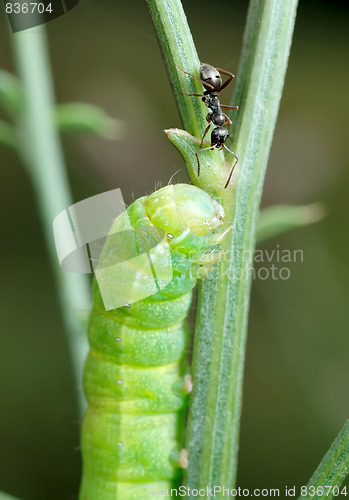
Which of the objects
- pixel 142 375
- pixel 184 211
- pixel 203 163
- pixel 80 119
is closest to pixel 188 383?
pixel 142 375

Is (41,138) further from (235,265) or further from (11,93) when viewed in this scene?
(235,265)

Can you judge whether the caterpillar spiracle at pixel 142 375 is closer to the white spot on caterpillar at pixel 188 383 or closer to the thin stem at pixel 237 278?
the white spot on caterpillar at pixel 188 383

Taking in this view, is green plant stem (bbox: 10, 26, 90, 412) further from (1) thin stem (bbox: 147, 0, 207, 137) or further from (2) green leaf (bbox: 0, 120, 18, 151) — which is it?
(1) thin stem (bbox: 147, 0, 207, 137)

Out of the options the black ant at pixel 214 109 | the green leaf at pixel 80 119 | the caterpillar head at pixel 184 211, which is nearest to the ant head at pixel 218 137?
the black ant at pixel 214 109

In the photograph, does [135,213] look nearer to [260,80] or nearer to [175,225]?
[175,225]

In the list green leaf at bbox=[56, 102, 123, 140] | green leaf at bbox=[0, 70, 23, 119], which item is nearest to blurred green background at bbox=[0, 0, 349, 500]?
green leaf at bbox=[0, 70, 23, 119]

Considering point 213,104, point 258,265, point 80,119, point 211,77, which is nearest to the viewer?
point 211,77
